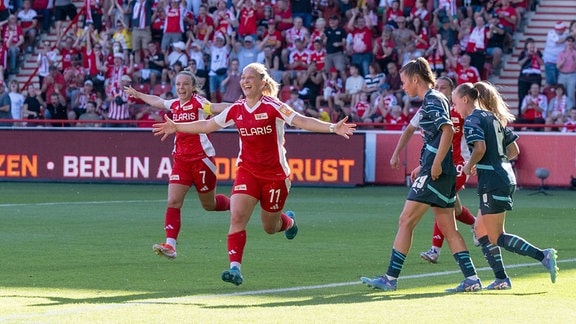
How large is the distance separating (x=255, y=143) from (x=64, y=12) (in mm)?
26460

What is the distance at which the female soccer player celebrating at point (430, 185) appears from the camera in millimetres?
10664

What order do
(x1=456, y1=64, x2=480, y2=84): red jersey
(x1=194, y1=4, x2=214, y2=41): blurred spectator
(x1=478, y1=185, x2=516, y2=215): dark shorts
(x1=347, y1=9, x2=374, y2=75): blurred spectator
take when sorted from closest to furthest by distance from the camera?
(x1=478, y1=185, x2=516, y2=215): dark shorts → (x1=456, y1=64, x2=480, y2=84): red jersey → (x1=347, y1=9, x2=374, y2=75): blurred spectator → (x1=194, y1=4, x2=214, y2=41): blurred spectator

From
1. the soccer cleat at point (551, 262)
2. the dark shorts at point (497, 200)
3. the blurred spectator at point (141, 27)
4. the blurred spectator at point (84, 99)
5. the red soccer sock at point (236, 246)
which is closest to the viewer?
the soccer cleat at point (551, 262)

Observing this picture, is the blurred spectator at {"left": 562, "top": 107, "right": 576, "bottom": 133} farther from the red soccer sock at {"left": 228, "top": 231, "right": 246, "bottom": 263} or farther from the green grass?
the red soccer sock at {"left": 228, "top": 231, "right": 246, "bottom": 263}

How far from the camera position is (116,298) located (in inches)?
401

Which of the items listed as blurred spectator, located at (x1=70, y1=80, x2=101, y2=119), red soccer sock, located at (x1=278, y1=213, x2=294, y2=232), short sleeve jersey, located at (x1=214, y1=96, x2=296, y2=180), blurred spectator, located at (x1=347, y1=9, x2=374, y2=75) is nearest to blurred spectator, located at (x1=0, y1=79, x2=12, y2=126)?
blurred spectator, located at (x1=70, y1=80, x2=101, y2=119)

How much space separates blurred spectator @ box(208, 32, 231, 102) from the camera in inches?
1234

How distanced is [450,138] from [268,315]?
249 cm

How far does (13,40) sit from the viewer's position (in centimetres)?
3572

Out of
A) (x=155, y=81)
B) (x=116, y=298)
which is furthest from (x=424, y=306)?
(x=155, y=81)

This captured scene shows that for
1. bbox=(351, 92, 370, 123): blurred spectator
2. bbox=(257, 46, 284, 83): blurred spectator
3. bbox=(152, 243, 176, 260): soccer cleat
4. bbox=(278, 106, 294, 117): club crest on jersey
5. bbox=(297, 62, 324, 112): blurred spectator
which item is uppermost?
bbox=(278, 106, 294, 117): club crest on jersey

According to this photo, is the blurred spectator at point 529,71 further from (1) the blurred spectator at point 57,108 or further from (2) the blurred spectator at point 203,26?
(1) the blurred spectator at point 57,108

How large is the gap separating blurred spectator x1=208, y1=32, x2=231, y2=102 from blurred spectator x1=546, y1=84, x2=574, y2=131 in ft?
26.9

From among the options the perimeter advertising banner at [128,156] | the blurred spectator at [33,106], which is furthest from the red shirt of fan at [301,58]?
the blurred spectator at [33,106]
